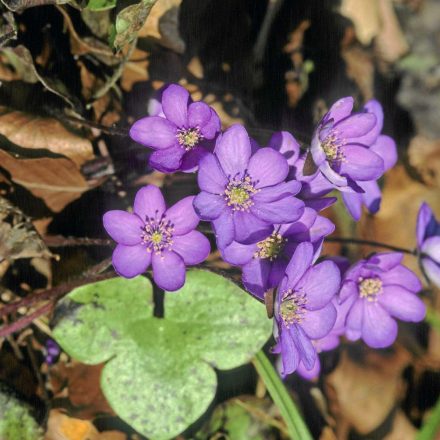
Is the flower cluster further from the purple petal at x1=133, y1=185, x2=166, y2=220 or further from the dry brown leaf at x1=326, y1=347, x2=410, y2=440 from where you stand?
the dry brown leaf at x1=326, y1=347, x2=410, y2=440

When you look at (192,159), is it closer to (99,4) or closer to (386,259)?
(99,4)

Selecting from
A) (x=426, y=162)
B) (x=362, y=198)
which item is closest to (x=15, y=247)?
(x=362, y=198)

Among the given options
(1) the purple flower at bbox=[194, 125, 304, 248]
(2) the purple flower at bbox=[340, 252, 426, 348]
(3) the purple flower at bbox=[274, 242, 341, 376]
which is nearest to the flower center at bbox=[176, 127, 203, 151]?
(1) the purple flower at bbox=[194, 125, 304, 248]

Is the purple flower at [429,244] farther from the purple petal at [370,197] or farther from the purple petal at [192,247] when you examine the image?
the purple petal at [192,247]

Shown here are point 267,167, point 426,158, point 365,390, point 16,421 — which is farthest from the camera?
point 426,158

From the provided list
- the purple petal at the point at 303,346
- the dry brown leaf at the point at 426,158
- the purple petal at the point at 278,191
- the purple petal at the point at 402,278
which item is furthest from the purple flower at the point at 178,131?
the dry brown leaf at the point at 426,158

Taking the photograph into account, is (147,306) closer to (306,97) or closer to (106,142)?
(106,142)

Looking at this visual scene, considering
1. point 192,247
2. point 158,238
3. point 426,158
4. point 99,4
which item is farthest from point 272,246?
point 426,158
